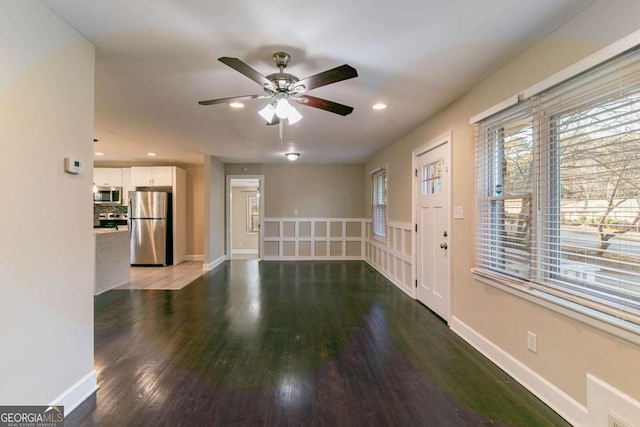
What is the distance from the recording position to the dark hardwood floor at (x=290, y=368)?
1.78m

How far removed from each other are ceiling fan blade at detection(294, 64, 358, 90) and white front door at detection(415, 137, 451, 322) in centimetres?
170

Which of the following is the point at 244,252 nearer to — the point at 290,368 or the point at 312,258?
the point at 312,258

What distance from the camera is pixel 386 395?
6.47ft

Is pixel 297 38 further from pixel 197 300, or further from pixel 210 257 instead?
pixel 210 257

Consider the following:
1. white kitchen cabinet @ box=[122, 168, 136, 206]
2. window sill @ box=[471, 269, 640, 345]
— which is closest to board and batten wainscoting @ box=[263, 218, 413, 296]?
white kitchen cabinet @ box=[122, 168, 136, 206]

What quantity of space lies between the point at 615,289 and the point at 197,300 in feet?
13.6

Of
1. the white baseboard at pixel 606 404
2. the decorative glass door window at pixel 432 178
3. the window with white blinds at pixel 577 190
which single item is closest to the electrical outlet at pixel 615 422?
the white baseboard at pixel 606 404

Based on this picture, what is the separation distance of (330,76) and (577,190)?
5.45 ft

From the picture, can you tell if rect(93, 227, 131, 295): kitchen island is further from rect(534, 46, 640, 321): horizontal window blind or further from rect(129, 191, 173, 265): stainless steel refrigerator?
rect(534, 46, 640, 321): horizontal window blind

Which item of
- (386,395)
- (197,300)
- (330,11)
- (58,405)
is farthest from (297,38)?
(197,300)

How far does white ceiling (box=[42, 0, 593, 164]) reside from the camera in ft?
5.48

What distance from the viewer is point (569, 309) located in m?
1.72

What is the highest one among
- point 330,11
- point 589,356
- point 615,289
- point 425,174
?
point 330,11

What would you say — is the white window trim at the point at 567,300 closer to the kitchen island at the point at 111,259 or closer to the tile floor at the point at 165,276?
the tile floor at the point at 165,276
